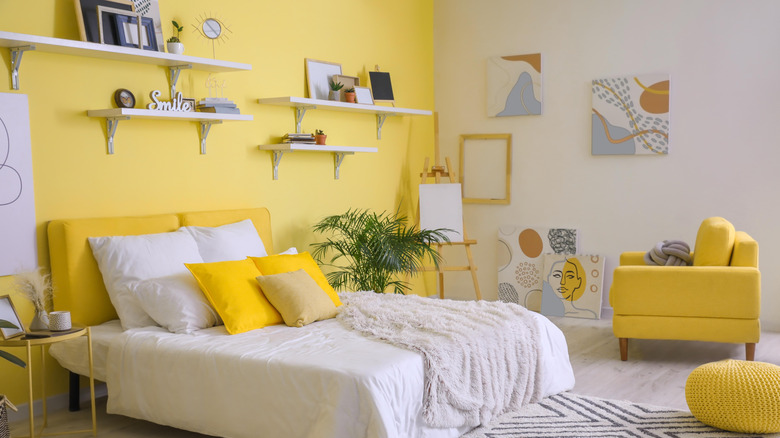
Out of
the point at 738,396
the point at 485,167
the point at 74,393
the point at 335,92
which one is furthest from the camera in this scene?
the point at 485,167

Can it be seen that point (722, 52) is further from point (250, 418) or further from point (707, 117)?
point (250, 418)

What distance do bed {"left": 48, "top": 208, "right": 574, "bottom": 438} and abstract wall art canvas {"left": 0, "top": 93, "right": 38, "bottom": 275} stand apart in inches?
4.9

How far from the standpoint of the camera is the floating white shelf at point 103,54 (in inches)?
136

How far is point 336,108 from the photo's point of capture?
5.49 metres

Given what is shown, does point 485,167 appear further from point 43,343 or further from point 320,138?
point 43,343

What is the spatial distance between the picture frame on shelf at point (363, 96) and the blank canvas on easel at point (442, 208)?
0.84 meters

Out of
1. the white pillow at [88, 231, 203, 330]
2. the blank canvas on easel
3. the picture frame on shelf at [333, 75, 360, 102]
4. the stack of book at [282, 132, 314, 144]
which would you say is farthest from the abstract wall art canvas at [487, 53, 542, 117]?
the white pillow at [88, 231, 203, 330]

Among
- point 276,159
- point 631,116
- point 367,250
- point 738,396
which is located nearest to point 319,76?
point 276,159

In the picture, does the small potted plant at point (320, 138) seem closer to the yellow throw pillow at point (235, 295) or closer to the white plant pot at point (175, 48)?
the white plant pot at point (175, 48)

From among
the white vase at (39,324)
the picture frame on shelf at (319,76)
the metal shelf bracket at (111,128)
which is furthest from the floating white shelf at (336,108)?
the white vase at (39,324)

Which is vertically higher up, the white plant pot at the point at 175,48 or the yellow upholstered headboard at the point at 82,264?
the white plant pot at the point at 175,48

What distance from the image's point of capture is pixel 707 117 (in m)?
5.56

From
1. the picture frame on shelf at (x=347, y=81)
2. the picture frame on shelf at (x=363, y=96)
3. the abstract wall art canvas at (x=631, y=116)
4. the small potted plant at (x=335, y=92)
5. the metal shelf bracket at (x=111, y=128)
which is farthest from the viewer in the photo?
the abstract wall art canvas at (x=631, y=116)

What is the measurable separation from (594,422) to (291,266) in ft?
5.82
